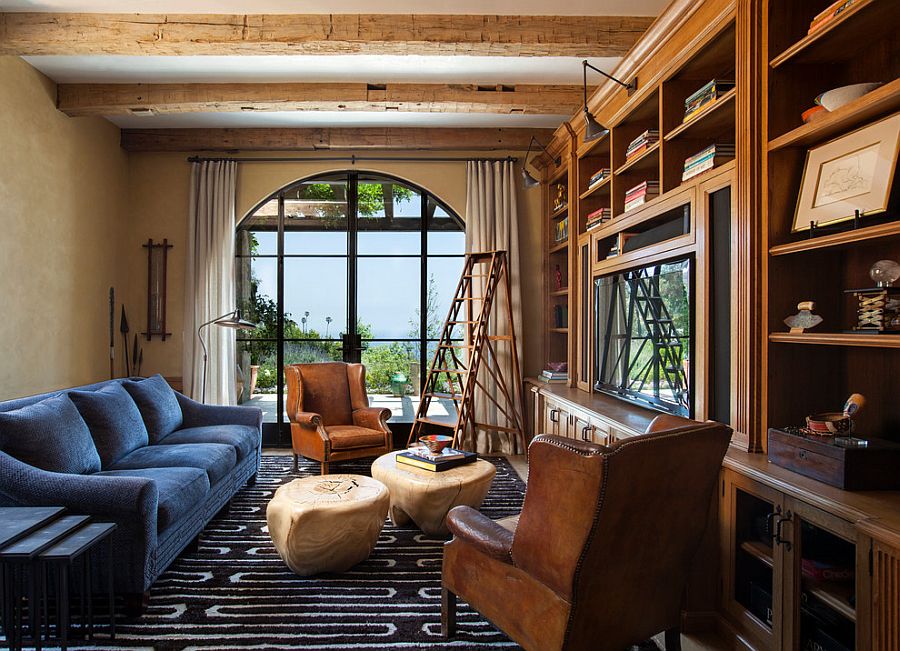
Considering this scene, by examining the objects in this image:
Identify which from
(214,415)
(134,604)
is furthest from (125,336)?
(134,604)

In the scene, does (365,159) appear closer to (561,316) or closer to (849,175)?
(561,316)

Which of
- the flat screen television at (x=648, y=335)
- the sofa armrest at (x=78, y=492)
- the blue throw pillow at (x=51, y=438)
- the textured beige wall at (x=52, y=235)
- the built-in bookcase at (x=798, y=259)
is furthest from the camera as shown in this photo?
the textured beige wall at (x=52, y=235)

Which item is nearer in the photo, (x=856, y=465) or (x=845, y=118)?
(x=856, y=465)

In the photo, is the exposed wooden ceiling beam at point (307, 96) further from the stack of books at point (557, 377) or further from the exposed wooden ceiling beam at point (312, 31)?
the stack of books at point (557, 377)

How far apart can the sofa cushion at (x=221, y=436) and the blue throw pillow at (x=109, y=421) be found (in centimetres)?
36

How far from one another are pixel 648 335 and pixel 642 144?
118 centimetres

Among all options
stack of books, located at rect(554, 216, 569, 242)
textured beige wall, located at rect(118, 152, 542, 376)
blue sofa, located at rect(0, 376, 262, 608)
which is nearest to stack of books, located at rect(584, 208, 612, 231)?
stack of books, located at rect(554, 216, 569, 242)

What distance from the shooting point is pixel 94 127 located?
5414 mm

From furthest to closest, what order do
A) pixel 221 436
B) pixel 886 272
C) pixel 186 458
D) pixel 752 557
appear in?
pixel 221 436 < pixel 186 458 < pixel 752 557 < pixel 886 272

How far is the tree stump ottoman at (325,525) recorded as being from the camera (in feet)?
9.35

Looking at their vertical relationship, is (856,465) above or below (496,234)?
below

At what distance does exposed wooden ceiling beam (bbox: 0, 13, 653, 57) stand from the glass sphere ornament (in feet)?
7.31

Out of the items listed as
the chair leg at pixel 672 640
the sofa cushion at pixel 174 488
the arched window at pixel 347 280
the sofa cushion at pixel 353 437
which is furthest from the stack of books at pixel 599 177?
the sofa cushion at pixel 174 488

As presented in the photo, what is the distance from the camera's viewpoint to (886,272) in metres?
2.01
